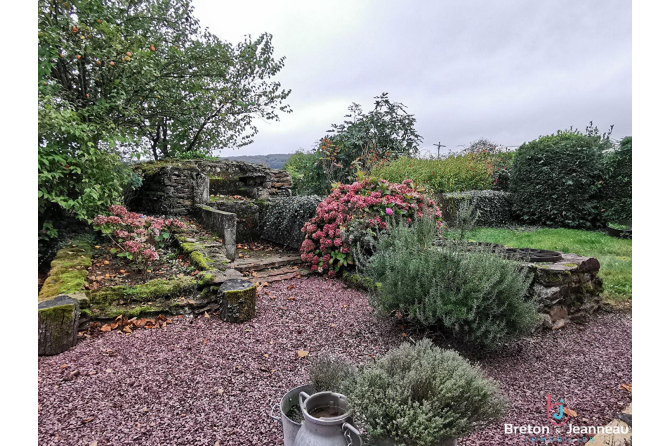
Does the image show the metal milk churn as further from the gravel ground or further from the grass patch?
the grass patch

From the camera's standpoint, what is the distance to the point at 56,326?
271 centimetres

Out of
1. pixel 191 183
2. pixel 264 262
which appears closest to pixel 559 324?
pixel 264 262

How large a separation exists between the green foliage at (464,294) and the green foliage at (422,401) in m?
1.05

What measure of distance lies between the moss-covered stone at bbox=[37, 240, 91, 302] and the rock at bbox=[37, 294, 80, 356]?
0.99ft

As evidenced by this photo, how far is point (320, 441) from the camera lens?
1.42 metres

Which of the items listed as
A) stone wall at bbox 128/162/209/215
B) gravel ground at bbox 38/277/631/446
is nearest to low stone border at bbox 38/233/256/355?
gravel ground at bbox 38/277/631/446

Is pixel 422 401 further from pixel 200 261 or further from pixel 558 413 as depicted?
pixel 200 261

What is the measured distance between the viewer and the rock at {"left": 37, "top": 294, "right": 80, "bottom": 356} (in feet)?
8.70

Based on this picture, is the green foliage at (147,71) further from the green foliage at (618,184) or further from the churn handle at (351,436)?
the green foliage at (618,184)

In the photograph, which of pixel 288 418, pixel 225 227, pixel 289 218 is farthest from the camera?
pixel 289 218

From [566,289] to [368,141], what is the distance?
24.7ft

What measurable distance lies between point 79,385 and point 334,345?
6.01 ft

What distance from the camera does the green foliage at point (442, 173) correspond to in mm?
8922

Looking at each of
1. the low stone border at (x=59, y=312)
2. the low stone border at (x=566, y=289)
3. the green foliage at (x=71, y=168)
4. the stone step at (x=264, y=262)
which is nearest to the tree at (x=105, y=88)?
the green foliage at (x=71, y=168)
